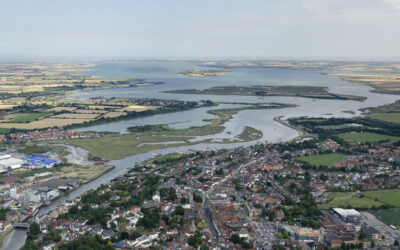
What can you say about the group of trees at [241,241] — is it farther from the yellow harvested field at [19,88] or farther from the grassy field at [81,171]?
the yellow harvested field at [19,88]

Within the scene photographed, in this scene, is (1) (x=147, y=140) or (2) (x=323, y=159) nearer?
(2) (x=323, y=159)

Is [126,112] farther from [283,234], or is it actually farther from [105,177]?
[283,234]

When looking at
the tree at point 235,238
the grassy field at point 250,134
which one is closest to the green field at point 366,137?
the grassy field at point 250,134

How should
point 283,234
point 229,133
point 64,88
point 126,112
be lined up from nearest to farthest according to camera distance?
point 283,234 < point 229,133 < point 126,112 < point 64,88

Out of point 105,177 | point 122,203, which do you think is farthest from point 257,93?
point 122,203

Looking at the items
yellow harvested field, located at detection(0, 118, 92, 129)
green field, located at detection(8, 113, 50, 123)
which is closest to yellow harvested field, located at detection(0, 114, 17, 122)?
green field, located at detection(8, 113, 50, 123)

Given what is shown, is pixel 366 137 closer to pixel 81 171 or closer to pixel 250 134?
pixel 250 134

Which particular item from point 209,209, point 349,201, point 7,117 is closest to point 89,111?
point 7,117
